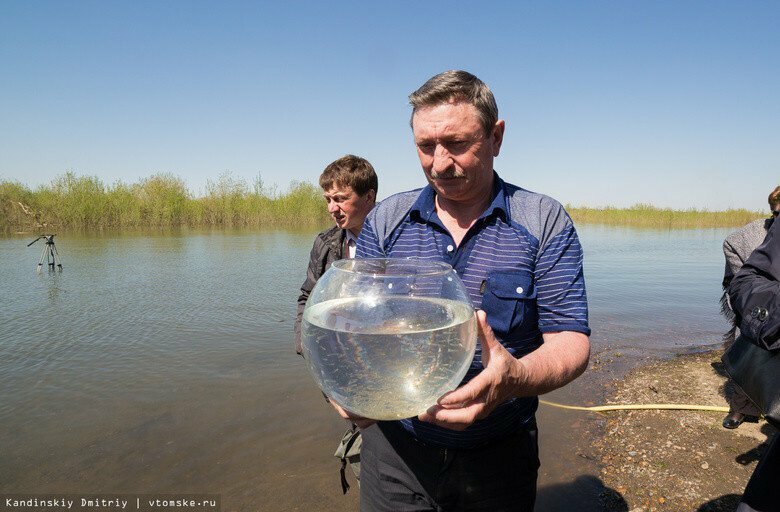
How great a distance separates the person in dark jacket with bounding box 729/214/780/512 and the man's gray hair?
4.07 feet

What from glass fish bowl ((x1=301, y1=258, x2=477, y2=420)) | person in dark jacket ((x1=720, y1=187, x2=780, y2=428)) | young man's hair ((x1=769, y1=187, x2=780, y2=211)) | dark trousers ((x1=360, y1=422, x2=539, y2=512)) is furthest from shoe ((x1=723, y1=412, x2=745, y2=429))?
glass fish bowl ((x1=301, y1=258, x2=477, y2=420))

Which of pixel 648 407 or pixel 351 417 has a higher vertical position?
pixel 351 417

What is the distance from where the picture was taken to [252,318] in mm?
9562

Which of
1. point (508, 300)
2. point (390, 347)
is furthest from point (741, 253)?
point (390, 347)

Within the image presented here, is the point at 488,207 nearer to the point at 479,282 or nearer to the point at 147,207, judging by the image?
the point at 479,282

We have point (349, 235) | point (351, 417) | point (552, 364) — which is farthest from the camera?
point (349, 235)

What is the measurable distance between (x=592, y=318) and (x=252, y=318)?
291 inches

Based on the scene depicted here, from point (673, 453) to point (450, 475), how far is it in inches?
132

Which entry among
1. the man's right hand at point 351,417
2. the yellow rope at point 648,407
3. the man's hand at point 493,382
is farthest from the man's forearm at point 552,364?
the yellow rope at point 648,407

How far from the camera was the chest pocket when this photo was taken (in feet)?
4.97

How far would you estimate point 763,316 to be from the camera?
5.49ft

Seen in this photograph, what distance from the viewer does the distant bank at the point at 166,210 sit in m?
32.4

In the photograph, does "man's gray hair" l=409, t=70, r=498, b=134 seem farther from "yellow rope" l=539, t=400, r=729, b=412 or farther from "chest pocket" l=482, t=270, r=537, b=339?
"yellow rope" l=539, t=400, r=729, b=412

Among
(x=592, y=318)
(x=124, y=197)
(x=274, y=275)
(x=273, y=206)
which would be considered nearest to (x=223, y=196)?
(x=273, y=206)
